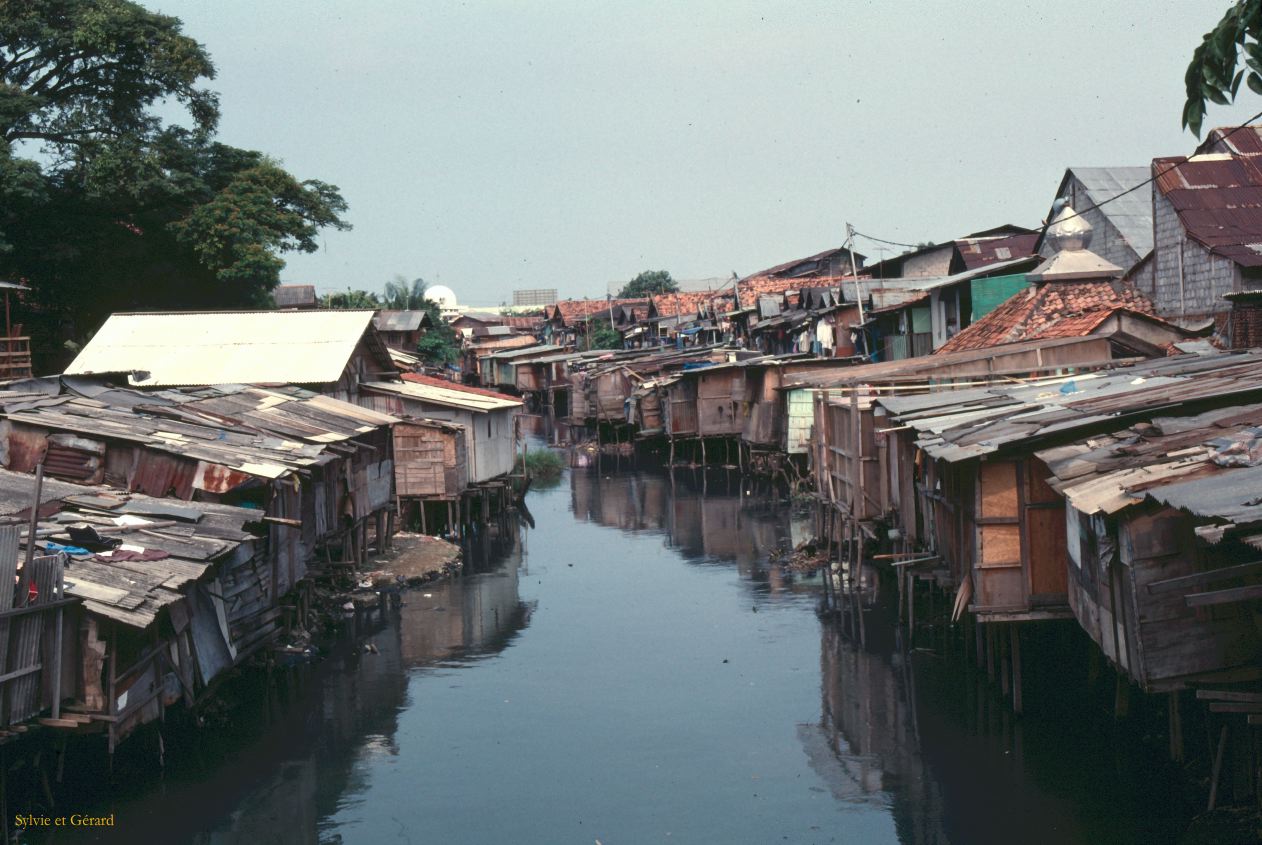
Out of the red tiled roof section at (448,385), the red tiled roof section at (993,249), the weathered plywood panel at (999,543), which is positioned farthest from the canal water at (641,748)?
the red tiled roof section at (993,249)

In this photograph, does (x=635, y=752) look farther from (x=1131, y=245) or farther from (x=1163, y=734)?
(x=1131, y=245)

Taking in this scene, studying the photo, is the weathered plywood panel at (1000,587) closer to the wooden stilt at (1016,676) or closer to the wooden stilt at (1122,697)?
the wooden stilt at (1016,676)

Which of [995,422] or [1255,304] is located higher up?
[1255,304]

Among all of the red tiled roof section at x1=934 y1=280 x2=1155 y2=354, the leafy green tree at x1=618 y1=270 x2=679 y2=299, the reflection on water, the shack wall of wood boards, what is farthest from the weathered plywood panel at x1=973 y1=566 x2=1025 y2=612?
the leafy green tree at x1=618 y1=270 x2=679 y2=299

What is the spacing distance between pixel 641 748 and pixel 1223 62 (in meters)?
11.3

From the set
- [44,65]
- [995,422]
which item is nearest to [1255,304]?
[995,422]

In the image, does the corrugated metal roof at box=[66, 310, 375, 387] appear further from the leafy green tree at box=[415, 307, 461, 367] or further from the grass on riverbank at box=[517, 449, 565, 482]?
the leafy green tree at box=[415, 307, 461, 367]

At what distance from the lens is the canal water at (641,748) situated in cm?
1199

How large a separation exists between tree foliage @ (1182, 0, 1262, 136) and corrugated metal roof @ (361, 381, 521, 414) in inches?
982

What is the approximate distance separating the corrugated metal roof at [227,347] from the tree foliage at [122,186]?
7415mm

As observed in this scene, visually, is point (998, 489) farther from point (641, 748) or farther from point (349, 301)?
point (349, 301)

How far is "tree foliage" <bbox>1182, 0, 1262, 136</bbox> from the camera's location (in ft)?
15.5

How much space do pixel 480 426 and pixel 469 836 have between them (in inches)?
763

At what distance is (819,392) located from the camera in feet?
80.1
